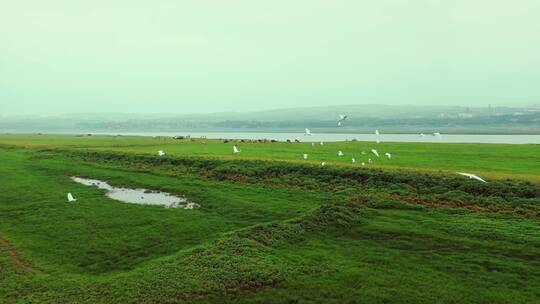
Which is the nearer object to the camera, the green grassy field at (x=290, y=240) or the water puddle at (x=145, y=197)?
the green grassy field at (x=290, y=240)

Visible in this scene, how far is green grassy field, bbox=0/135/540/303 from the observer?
1386cm

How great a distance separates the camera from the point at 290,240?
18719 millimetres

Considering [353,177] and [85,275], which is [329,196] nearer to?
[353,177]

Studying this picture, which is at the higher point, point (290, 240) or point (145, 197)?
point (145, 197)

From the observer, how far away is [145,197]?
30.1 metres

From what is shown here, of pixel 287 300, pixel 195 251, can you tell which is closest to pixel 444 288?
pixel 287 300

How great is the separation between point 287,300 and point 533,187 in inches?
727

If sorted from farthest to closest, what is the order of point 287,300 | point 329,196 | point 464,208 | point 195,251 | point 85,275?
point 329,196
point 464,208
point 195,251
point 85,275
point 287,300

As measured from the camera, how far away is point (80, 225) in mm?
22344

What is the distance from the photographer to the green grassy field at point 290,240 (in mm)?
13859

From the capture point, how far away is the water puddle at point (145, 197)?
27.3 metres

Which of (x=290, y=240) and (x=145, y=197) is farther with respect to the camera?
(x=145, y=197)

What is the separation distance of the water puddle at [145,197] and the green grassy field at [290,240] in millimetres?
984

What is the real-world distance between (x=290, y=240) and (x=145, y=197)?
14.7 meters
